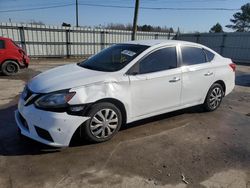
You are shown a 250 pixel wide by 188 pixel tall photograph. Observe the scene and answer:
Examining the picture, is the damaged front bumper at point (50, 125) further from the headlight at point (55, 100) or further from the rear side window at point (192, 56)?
the rear side window at point (192, 56)

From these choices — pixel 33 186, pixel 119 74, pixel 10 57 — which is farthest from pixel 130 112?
pixel 10 57

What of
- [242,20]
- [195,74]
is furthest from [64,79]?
[242,20]

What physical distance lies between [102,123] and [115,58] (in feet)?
4.13

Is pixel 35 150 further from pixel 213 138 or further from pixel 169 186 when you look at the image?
pixel 213 138

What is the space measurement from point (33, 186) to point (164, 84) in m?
2.59

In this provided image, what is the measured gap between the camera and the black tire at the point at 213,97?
5.14 metres

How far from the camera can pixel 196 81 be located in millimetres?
4703

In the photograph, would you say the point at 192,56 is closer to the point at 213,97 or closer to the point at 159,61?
the point at 159,61

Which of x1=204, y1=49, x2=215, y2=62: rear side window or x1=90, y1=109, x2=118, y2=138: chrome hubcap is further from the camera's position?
x1=204, y1=49, x2=215, y2=62: rear side window

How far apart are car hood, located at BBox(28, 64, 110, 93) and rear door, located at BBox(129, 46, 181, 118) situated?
597 millimetres

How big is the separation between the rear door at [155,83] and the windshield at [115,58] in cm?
21

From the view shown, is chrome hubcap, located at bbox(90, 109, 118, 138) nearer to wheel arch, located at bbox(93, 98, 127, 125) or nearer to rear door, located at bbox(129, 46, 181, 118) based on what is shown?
wheel arch, located at bbox(93, 98, 127, 125)

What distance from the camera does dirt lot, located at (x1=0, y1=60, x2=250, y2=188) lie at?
281cm

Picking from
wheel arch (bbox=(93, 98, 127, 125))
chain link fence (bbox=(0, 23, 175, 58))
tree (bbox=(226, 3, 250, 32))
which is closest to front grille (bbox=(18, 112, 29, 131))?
wheel arch (bbox=(93, 98, 127, 125))
